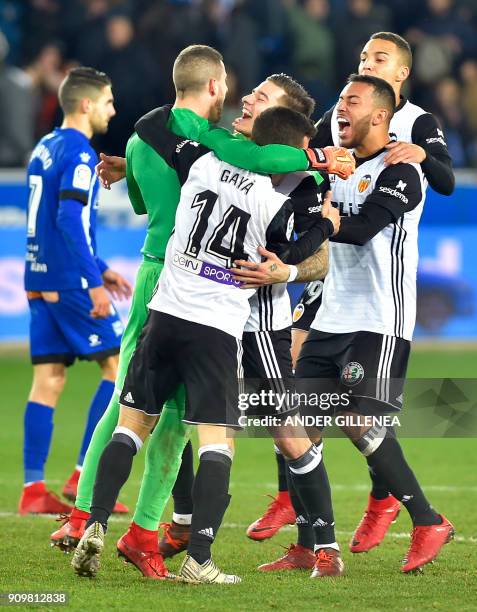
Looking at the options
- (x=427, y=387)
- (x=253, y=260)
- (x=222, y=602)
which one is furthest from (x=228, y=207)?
(x=427, y=387)

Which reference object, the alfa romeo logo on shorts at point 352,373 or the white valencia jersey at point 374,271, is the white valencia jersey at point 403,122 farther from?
the alfa romeo logo on shorts at point 352,373

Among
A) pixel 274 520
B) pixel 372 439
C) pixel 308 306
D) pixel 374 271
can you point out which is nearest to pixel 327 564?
pixel 372 439

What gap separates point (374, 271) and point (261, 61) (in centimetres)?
1099

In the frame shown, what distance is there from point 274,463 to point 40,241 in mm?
2466

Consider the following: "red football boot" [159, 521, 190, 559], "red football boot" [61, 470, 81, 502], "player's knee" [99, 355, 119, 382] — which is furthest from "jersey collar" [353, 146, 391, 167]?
"red football boot" [61, 470, 81, 502]

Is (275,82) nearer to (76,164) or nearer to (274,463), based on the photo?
(76,164)

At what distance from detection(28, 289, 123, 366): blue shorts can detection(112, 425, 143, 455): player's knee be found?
2182mm

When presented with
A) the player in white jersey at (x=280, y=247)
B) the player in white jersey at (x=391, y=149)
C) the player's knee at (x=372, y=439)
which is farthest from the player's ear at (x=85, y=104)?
the player's knee at (x=372, y=439)

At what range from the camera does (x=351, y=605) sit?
4.95m

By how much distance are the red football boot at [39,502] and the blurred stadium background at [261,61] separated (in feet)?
20.0

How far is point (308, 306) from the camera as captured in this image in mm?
6828

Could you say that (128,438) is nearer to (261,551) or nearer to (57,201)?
(261,551)

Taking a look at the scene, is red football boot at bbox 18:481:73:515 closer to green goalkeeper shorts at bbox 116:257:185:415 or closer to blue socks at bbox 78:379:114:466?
blue socks at bbox 78:379:114:466

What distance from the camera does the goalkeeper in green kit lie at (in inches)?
210
